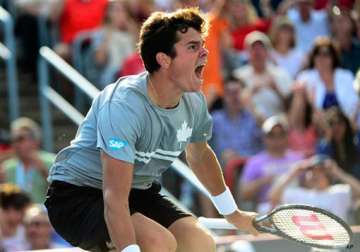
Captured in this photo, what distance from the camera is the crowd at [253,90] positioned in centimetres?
789

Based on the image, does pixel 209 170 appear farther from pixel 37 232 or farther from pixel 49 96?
pixel 49 96

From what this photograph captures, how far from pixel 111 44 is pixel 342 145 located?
2.17 m

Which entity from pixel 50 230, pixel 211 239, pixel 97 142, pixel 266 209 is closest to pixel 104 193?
pixel 97 142

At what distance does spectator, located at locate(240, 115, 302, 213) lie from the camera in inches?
320

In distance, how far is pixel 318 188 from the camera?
7875 mm

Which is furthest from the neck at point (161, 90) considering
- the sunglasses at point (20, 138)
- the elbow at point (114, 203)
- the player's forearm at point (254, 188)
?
the player's forearm at point (254, 188)

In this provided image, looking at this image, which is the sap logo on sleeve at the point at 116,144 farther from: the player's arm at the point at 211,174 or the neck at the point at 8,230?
the neck at the point at 8,230

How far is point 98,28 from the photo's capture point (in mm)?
9469

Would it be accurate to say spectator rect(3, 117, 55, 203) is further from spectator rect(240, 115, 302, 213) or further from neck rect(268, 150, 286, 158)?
neck rect(268, 150, 286, 158)

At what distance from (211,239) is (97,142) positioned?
0.69 m

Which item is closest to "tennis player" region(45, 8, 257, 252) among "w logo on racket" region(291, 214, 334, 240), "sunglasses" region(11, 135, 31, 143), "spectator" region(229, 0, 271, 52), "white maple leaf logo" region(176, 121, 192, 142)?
"white maple leaf logo" region(176, 121, 192, 142)

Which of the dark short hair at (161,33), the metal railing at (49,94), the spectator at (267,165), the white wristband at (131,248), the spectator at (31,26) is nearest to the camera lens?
the white wristband at (131,248)

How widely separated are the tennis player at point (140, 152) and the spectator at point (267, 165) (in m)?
3.30

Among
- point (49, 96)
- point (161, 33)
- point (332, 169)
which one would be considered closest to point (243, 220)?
point (161, 33)
